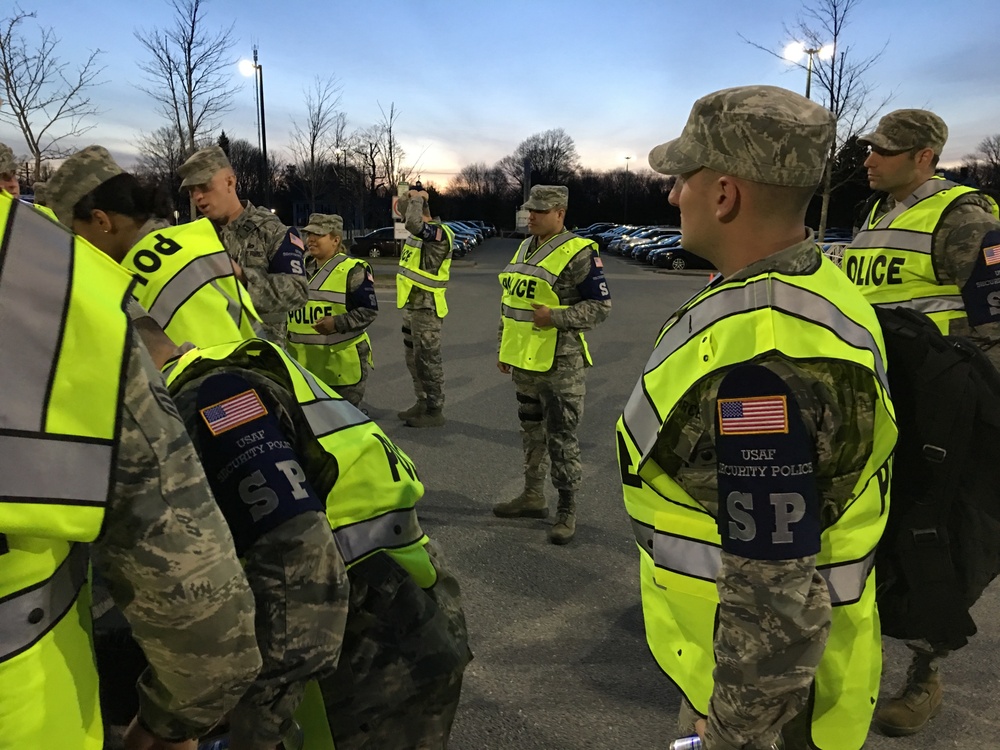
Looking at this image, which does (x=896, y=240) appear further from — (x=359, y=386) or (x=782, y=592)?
(x=359, y=386)

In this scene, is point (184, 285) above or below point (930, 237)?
below

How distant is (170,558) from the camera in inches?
39.8

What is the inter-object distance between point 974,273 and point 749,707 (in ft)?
9.81

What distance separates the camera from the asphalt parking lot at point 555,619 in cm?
279

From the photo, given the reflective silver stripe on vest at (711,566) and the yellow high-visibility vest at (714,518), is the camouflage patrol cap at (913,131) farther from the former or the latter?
the reflective silver stripe on vest at (711,566)

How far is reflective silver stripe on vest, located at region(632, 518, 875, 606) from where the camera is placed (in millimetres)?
1473

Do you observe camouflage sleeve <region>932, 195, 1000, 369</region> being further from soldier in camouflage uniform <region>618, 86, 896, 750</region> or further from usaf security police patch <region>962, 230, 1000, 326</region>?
soldier in camouflage uniform <region>618, 86, 896, 750</region>

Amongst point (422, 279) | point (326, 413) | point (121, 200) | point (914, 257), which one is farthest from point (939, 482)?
point (422, 279)

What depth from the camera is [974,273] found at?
3.37 meters

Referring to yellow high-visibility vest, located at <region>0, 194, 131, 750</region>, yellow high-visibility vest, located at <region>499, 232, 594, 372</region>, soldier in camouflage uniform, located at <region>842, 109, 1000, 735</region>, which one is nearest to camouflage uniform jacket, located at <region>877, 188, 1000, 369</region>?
soldier in camouflage uniform, located at <region>842, 109, 1000, 735</region>

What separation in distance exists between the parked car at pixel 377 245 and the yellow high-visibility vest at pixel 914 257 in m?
26.8

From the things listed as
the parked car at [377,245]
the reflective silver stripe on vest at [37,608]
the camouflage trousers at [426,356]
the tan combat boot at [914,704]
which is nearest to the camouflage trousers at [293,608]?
the reflective silver stripe on vest at [37,608]

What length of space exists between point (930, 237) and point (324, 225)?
4.54 meters

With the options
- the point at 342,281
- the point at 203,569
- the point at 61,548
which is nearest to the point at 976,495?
the point at 203,569
